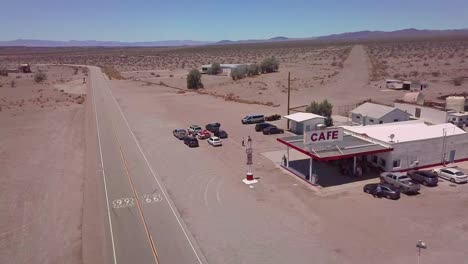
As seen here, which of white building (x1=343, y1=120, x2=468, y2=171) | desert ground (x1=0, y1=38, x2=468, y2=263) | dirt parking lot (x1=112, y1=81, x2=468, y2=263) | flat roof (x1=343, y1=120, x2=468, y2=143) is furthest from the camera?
flat roof (x1=343, y1=120, x2=468, y2=143)

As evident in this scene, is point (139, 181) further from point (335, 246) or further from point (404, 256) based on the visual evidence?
point (404, 256)

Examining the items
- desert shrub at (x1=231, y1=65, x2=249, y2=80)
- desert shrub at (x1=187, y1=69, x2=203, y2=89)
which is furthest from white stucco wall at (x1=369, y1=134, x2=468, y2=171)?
desert shrub at (x1=231, y1=65, x2=249, y2=80)

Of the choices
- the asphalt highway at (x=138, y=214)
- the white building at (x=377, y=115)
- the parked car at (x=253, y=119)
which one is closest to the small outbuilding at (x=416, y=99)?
the white building at (x=377, y=115)

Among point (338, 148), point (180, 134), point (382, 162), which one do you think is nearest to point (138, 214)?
point (338, 148)

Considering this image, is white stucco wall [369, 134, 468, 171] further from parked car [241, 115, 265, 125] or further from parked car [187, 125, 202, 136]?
parked car [241, 115, 265, 125]

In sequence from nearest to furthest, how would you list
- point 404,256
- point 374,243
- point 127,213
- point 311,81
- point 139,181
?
1. point 404,256
2. point 374,243
3. point 127,213
4. point 139,181
5. point 311,81

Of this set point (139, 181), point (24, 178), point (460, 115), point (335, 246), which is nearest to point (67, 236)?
point (139, 181)
